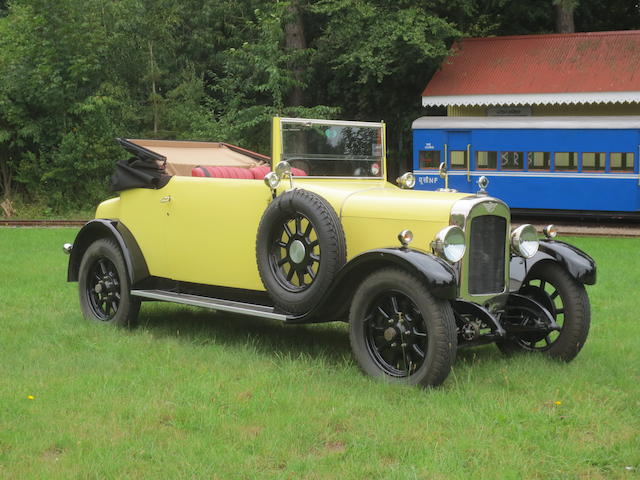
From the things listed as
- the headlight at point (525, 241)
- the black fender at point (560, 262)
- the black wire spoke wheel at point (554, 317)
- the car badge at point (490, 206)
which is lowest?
the black wire spoke wheel at point (554, 317)

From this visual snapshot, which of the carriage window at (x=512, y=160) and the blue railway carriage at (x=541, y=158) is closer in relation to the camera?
the blue railway carriage at (x=541, y=158)

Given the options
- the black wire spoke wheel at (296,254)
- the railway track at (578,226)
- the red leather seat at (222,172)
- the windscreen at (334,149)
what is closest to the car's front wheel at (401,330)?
the black wire spoke wheel at (296,254)

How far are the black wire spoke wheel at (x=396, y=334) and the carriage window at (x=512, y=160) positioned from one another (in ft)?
51.1

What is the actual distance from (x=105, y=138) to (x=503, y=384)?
64.8 feet

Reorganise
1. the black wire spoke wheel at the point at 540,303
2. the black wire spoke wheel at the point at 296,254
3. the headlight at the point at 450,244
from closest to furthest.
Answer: the headlight at the point at 450,244 → the black wire spoke wheel at the point at 296,254 → the black wire spoke wheel at the point at 540,303

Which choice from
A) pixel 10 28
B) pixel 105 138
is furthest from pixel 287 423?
pixel 10 28

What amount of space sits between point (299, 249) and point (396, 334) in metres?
1.05

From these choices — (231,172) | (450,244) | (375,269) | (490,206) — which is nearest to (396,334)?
(375,269)

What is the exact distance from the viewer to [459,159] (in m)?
22.2

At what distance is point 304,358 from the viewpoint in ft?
22.2

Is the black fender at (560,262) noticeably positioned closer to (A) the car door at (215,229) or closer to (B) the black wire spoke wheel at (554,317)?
(B) the black wire spoke wheel at (554,317)

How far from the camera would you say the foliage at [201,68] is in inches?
941

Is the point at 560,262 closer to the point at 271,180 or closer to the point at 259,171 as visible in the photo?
the point at 271,180

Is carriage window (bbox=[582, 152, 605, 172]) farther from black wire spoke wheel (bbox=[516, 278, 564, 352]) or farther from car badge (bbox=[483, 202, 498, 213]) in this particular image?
car badge (bbox=[483, 202, 498, 213])
